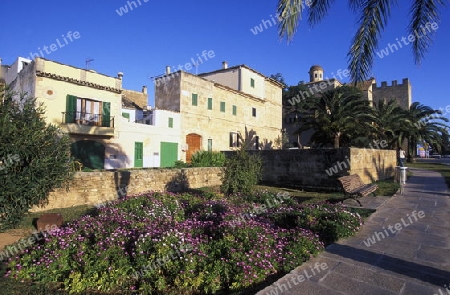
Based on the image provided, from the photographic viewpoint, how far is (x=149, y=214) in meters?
6.03

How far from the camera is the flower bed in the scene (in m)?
3.54

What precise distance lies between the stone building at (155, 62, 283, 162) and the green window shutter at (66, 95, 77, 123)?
7557mm

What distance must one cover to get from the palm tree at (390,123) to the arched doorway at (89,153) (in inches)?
914

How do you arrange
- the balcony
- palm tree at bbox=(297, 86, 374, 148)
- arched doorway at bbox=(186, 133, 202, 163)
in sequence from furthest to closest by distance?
arched doorway at bbox=(186, 133, 202, 163) → palm tree at bbox=(297, 86, 374, 148) → the balcony

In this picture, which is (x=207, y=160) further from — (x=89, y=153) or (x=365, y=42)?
(x=365, y=42)

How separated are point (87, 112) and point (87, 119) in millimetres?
476

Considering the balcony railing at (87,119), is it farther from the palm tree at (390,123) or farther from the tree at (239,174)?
the palm tree at (390,123)

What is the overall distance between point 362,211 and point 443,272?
3.74 m

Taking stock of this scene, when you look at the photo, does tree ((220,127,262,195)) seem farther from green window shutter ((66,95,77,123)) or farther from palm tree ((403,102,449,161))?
palm tree ((403,102,449,161))

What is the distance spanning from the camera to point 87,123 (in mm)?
17844

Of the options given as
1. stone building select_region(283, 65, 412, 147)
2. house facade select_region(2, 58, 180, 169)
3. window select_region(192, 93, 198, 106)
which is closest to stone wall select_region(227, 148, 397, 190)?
house facade select_region(2, 58, 180, 169)

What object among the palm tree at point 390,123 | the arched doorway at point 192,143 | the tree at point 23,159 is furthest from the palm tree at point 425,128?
the tree at point 23,159

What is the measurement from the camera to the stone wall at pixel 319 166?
11866 millimetres

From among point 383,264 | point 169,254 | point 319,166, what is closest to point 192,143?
point 319,166
